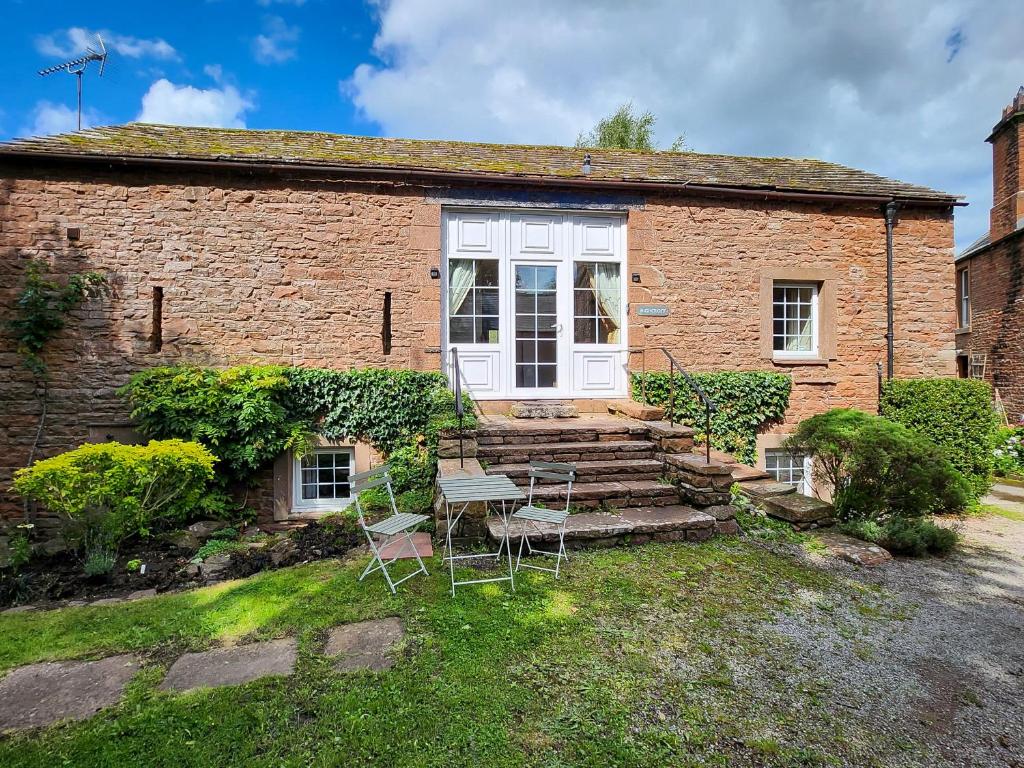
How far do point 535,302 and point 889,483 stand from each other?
5312mm

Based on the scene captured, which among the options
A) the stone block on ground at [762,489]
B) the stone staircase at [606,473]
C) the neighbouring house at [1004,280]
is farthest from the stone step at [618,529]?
the neighbouring house at [1004,280]

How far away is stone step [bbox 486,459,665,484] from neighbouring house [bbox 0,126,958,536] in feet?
7.23

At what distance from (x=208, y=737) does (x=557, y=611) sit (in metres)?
2.23

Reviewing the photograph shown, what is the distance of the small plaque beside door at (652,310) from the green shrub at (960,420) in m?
4.32

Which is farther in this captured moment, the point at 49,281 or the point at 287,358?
the point at 287,358

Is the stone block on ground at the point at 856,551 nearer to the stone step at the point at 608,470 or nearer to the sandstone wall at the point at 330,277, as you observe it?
the stone step at the point at 608,470

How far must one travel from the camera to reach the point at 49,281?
6.98 metres

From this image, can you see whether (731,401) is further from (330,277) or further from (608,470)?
(330,277)

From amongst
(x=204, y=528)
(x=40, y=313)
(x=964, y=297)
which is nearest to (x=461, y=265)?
(x=204, y=528)

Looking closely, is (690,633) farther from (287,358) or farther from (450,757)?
(287,358)

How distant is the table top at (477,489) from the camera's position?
4148 millimetres

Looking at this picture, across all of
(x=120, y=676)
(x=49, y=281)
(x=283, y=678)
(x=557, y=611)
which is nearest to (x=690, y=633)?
(x=557, y=611)

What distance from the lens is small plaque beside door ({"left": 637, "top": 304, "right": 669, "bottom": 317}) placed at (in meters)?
8.46

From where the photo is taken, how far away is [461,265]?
8227 mm
